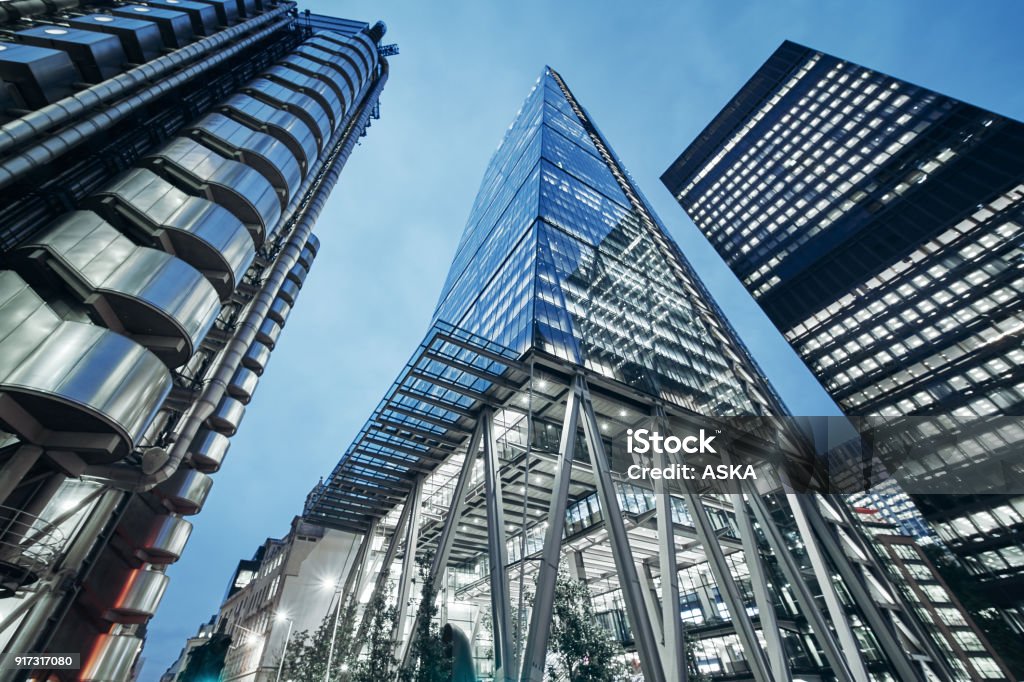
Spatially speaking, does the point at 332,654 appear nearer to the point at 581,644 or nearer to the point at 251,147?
the point at 581,644

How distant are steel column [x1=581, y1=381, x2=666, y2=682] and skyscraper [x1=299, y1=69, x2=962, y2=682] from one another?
0.08m

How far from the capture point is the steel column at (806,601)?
19.8 m

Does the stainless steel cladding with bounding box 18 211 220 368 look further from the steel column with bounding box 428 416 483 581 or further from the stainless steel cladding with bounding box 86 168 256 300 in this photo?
the steel column with bounding box 428 416 483 581

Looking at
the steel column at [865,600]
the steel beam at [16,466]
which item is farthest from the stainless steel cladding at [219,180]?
the steel column at [865,600]

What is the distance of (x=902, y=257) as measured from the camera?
59.2 m

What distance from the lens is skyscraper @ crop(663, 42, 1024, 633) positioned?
147 feet

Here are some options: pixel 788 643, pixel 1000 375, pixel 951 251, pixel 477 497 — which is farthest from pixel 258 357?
pixel 951 251

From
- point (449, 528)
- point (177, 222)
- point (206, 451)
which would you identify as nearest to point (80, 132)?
point (177, 222)

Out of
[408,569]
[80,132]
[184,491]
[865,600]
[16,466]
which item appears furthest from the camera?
[865,600]

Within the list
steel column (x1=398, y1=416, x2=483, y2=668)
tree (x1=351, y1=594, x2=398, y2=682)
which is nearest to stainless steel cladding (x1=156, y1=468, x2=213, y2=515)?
steel column (x1=398, y1=416, x2=483, y2=668)

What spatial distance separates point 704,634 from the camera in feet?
115

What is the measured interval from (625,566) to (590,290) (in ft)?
62.3

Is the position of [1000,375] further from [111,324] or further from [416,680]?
[111,324]

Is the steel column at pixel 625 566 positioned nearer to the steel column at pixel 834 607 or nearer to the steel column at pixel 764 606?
the steel column at pixel 764 606
